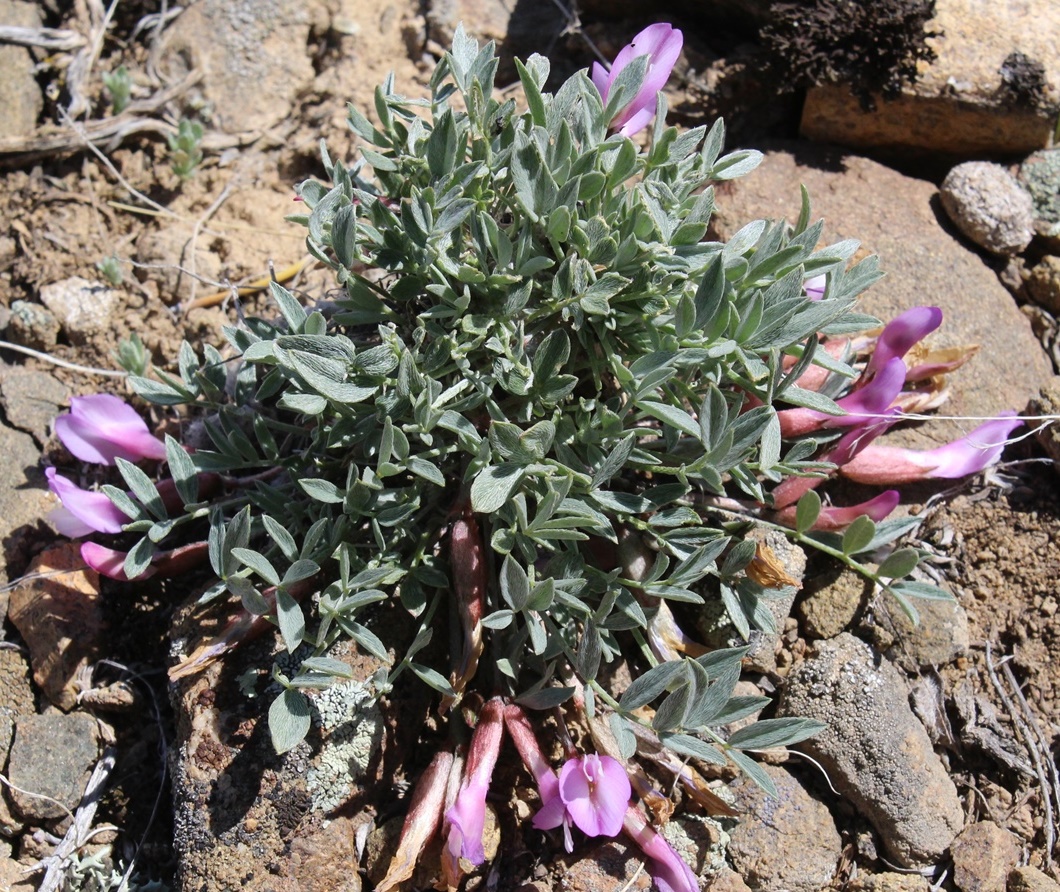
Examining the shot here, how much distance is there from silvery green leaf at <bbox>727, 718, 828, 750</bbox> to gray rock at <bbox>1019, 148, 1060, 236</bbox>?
228cm

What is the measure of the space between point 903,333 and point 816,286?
28 centimetres

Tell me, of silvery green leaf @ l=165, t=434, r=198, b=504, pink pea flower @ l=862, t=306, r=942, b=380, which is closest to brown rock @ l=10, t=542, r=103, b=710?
silvery green leaf @ l=165, t=434, r=198, b=504

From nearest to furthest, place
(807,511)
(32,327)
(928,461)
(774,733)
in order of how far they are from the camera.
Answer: (774,733) < (807,511) < (928,461) < (32,327)

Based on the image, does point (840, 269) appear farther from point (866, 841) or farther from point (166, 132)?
point (166, 132)

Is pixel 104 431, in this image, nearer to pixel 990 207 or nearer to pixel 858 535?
pixel 858 535

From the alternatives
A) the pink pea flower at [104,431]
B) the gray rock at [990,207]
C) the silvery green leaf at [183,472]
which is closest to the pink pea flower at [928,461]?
the gray rock at [990,207]

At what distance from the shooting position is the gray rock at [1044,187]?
3.67 m

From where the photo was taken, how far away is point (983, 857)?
8.75 feet

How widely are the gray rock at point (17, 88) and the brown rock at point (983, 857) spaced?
405 cm

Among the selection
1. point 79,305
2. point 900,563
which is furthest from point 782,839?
point 79,305

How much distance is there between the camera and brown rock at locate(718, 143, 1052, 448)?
3.34 metres

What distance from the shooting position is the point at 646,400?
247cm

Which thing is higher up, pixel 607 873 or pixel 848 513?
pixel 848 513

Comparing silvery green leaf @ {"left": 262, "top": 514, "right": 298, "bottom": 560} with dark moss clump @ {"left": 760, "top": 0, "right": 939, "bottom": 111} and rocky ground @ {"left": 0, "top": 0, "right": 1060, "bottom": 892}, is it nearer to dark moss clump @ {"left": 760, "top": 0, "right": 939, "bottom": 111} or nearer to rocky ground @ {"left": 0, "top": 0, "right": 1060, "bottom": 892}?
rocky ground @ {"left": 0, "top": 0, "right": 1060, "bottom": 892}
